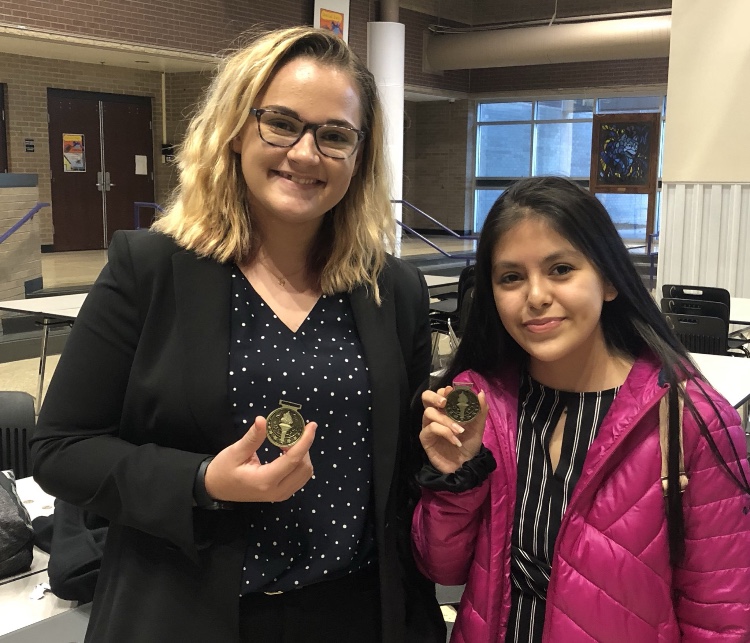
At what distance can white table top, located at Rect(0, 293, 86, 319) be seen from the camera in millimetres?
5133

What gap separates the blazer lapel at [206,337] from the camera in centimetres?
129

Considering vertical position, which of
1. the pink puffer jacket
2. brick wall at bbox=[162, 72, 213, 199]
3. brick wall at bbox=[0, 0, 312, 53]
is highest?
brick wall at bbox=[0, 0, 312, 53]

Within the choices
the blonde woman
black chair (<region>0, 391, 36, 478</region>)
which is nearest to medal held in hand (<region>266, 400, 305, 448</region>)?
the blonde woman

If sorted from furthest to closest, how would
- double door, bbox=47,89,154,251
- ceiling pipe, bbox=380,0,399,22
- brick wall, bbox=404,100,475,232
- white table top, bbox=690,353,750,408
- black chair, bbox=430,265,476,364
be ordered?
brick wall, bbox=404,100,475,232 → double door, bbox=47,89,154,251 → ceiling pipe, bbox=380,0,399,22 → black chair, bbox=430,265,476,364 → white table top, bbox=690,353,750,408

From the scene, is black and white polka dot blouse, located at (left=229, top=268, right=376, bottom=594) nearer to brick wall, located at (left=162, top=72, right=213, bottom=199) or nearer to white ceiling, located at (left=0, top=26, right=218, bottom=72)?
white ceiling, located at (left=0, top=26, right=218, bottom=72)

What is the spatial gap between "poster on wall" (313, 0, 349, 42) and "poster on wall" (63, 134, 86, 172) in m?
4.68

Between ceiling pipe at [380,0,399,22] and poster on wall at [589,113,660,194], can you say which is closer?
ceiling pipe at [380,0,399,22]

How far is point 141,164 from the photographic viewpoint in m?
15.2

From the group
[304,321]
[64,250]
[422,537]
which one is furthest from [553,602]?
[64,250]

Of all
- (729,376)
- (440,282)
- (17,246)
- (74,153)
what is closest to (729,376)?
(729,376)

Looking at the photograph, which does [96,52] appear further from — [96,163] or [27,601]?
[27,601]

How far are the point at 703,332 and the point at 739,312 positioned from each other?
65 cm

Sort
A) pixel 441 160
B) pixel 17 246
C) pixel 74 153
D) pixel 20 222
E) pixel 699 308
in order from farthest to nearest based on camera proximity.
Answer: pixel 441 160 → pixel 74 153 → pixel 17 246 → pixel 20 222 → pixel 699 308

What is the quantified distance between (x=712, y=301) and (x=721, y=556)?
4.26 meters
